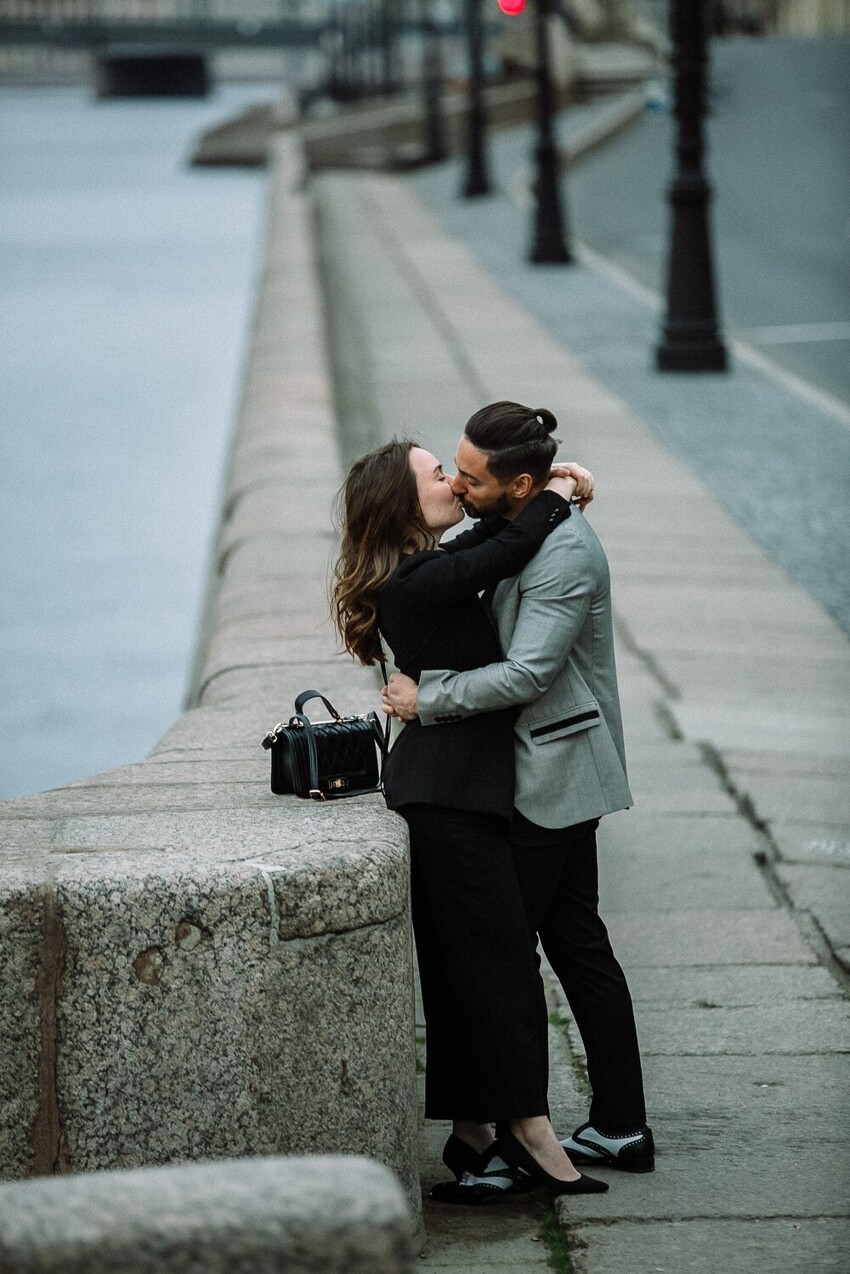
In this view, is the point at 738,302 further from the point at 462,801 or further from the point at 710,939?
the point at 462,801

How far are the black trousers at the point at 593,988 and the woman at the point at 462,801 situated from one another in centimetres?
13

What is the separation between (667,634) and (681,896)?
2.67 meters

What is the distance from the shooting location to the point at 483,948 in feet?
11.0

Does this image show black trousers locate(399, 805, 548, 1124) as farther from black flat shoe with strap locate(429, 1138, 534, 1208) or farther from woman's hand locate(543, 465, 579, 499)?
woman's hand locate(543, 465, 579, 499)

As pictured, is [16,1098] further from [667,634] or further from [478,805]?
[667,634]

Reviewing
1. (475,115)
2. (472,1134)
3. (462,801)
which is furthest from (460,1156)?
(475,115)

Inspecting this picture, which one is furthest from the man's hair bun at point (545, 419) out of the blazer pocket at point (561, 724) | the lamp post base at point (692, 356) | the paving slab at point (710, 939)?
the lamp post base at point (692, 356)

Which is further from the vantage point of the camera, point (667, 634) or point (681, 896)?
point (667, 634)

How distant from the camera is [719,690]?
6875 mm

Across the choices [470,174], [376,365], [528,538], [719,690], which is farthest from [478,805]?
[470,174]

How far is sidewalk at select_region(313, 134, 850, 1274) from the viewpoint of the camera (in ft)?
10.6

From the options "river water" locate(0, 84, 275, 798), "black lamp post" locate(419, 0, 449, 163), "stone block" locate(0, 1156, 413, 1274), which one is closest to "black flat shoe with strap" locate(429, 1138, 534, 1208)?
"stone block" locate(0, 1156, 413, 1274)

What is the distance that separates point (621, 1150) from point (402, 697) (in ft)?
3.28

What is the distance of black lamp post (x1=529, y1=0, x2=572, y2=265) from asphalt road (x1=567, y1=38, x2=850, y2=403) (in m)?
0.96
